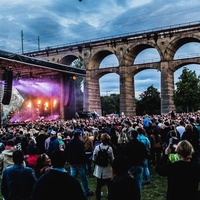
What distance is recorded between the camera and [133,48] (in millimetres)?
48594

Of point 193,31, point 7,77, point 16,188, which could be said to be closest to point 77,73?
point 7,77

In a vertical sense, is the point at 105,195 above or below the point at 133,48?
below

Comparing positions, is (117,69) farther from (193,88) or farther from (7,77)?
(7,77)

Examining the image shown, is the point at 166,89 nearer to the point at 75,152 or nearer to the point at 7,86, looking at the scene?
the point at 7,86

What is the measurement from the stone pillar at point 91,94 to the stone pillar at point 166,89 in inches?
516

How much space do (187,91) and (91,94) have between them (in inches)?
702

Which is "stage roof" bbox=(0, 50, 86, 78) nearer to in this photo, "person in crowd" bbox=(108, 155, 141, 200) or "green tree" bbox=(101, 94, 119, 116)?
"person in crowd" bbox=(108, 155, 141, 200)


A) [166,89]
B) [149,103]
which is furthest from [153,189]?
[149,103]

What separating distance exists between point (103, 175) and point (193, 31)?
4200cm

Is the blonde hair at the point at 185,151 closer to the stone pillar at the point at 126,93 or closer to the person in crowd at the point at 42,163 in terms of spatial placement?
the person in crowd at the point at 42,163

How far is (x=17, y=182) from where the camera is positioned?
4.37 m

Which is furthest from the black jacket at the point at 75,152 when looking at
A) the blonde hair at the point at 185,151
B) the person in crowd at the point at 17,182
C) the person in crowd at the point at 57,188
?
the person in crowd at the point at 57,188

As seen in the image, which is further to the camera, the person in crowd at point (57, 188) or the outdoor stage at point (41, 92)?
the outdoor stage at point (41, 92)

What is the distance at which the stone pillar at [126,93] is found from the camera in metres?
48.1
